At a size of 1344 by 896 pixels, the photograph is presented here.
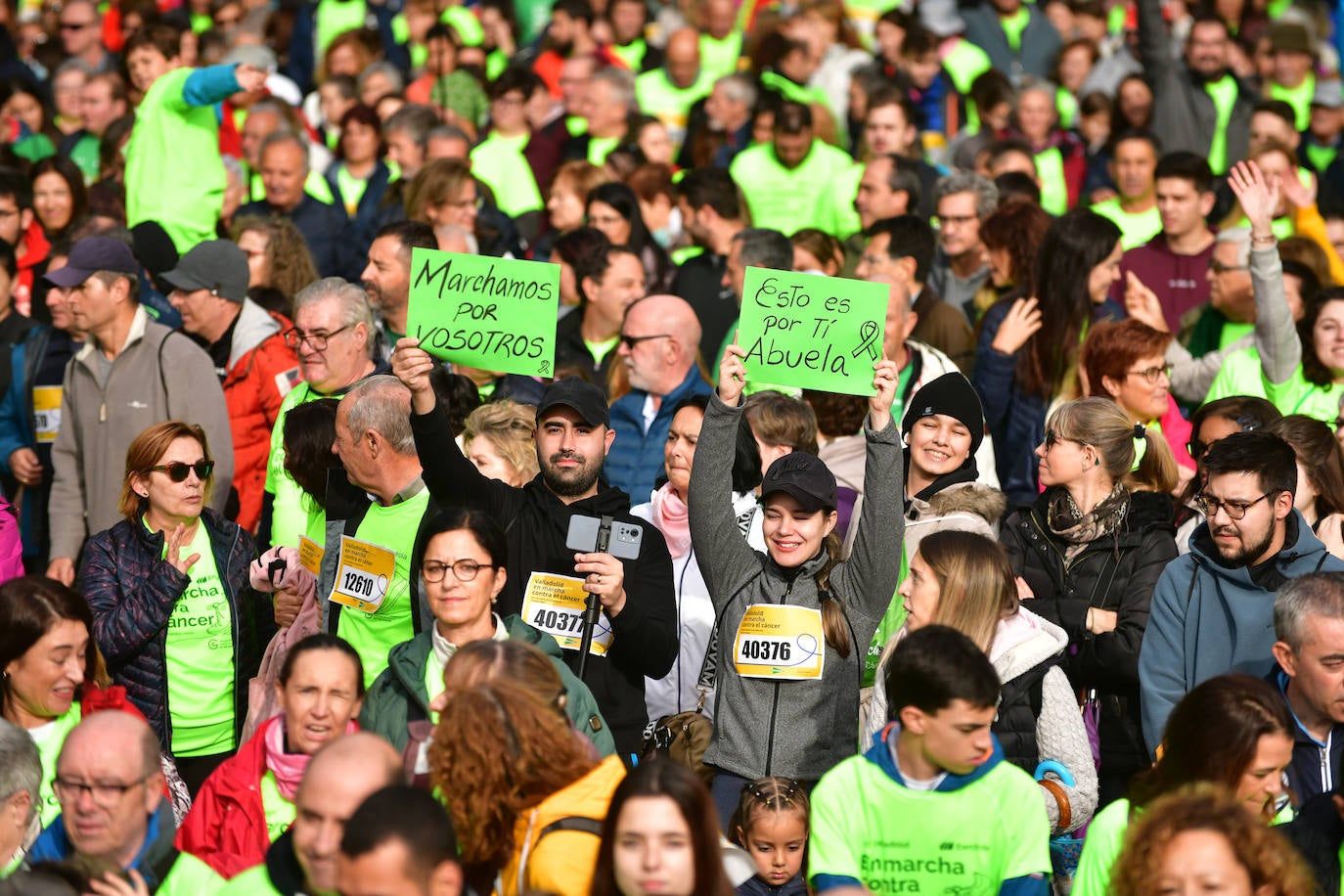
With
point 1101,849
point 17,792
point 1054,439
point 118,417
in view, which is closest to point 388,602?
point 17,792

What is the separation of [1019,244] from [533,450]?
3031mm

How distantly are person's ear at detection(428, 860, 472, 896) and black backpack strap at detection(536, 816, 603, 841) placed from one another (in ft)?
1.05

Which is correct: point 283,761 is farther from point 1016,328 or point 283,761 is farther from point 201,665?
point 1016,328

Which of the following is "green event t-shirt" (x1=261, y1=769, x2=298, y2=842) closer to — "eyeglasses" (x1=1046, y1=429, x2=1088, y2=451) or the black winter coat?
the black winter coat

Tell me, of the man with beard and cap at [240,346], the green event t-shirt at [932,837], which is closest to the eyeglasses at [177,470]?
the man with beard and cap at [240,346]

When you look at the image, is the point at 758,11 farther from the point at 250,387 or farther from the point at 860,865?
the point at 860,865

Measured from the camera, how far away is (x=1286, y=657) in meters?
5.15

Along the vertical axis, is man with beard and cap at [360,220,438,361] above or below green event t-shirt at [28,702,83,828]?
above

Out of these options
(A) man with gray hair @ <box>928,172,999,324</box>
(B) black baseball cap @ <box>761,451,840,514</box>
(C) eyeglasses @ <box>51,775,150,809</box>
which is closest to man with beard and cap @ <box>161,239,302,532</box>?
(B) black baseball cap @ <box>761,451,840,514</box>

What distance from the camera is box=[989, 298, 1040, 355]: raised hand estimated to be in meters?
7.72

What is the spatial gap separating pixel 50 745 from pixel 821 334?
2743mm

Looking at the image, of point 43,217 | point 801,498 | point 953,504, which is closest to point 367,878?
point 801,498

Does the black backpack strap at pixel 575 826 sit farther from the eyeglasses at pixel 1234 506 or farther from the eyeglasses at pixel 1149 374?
the eyeglasses at pixel 1149 374

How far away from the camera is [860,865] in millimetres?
4590
